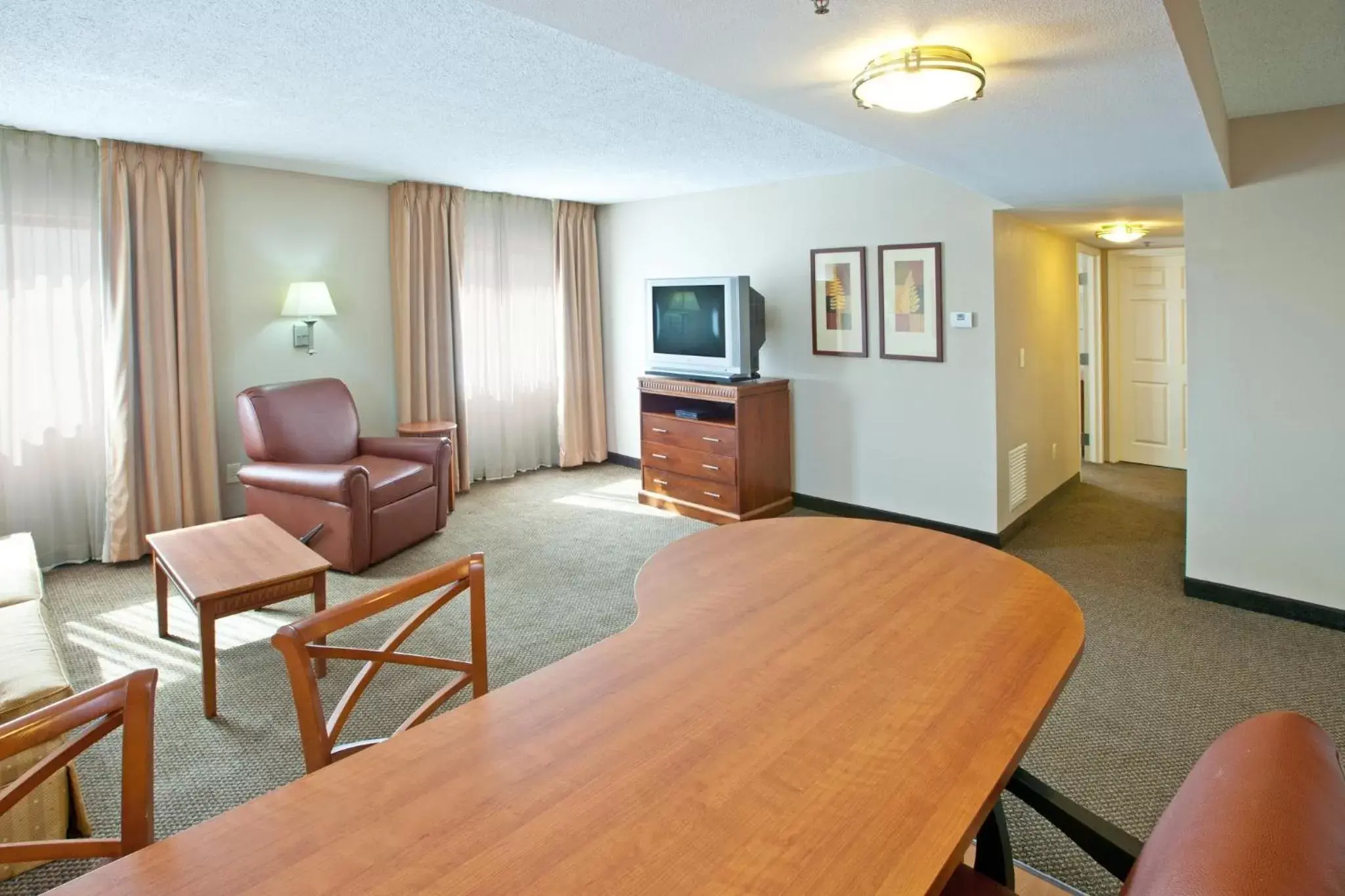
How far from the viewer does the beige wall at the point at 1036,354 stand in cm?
464

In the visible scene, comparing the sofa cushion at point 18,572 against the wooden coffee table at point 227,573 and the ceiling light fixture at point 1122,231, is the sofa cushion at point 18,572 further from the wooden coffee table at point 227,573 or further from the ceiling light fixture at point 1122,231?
the ceiling light fixture at point 1122,231

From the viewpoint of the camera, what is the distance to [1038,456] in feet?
17.4

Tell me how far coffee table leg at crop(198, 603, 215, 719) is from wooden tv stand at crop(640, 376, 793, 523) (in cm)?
309

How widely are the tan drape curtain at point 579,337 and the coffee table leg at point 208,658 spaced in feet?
13.7

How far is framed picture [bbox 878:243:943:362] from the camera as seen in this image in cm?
472

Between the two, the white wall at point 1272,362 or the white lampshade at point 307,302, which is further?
the white lampshade at point 307,302

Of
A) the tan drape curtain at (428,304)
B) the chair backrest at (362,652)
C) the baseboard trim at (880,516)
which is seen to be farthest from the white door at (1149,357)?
the chair backrest at (362,652)

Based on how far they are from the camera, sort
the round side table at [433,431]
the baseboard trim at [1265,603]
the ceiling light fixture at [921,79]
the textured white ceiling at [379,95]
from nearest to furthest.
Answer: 1. the ceiling light fixture at [921,79]
2. the textured white ceiling at [379,95]
3. the baseboard trim at [1265,603]
4. the round side table at [433,431]

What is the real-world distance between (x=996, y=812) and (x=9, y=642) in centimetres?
275

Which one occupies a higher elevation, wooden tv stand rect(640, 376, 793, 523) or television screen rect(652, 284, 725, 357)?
television screen rect(652, 284, 725, 357)

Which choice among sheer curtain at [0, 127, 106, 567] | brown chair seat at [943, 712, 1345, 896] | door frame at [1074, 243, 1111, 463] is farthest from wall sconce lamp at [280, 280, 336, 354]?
door frame at [1074, 243, 1111, 463]

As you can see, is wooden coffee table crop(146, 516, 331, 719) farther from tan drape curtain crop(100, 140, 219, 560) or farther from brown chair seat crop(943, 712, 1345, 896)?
brown chair seat crop(943, 712, 1345, 896)

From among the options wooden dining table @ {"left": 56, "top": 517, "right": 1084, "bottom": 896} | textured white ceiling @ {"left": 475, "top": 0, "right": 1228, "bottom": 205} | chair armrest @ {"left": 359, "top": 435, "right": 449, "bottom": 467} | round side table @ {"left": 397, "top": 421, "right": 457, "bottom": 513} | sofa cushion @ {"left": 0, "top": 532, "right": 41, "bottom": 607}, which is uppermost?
textured white ceiling @ {"left": 475, "top": 0, "right": 1228, "bottom": 205}

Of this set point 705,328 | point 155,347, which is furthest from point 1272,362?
point 155,347
